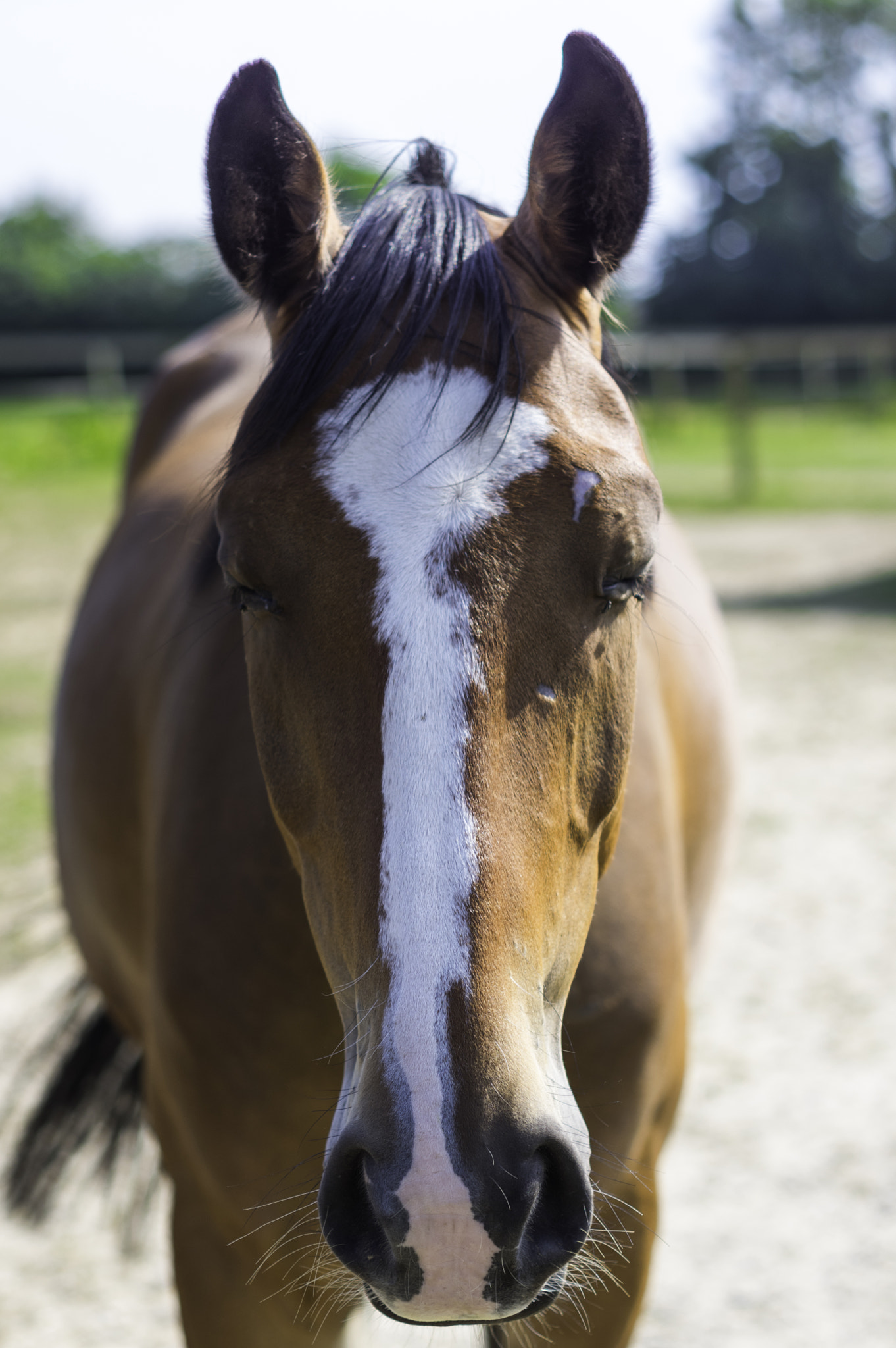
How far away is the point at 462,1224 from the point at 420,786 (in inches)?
15.4

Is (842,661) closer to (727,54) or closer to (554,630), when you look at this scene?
(554,630)

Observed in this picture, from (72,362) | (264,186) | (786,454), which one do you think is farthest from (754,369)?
(264,186)

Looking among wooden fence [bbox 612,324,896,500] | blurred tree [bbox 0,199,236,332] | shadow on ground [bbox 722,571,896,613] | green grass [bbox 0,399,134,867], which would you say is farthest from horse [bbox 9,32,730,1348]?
blurred tree [bbox 0,199,236,332]

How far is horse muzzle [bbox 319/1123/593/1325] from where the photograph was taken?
38.6 inches

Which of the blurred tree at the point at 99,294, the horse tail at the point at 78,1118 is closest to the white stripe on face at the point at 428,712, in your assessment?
the horse tail at the point at 78,1118

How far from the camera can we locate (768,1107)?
323 cm

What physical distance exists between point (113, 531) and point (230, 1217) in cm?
219

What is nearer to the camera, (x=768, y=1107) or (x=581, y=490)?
(x=581, y=490)

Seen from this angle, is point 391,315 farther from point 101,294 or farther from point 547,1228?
point 101,294

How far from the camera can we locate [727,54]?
46.1 metres

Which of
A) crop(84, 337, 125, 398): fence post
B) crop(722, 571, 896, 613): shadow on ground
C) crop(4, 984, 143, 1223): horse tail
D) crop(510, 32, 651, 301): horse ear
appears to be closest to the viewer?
crop(510, 32, 651, 301): horse ear

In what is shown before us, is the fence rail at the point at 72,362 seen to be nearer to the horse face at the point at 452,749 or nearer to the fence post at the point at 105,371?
the fence post at the point at 105,371

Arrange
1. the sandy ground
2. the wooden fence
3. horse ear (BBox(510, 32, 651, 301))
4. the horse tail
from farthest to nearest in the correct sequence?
the wooden fence, the horse tail, the sandy ground, horse ear (BBox(510, 32, 651, 301))

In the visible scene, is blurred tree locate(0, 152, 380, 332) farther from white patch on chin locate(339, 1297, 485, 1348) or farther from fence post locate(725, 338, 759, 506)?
white patch on chin locate(339, 1297, 485, 1348)
